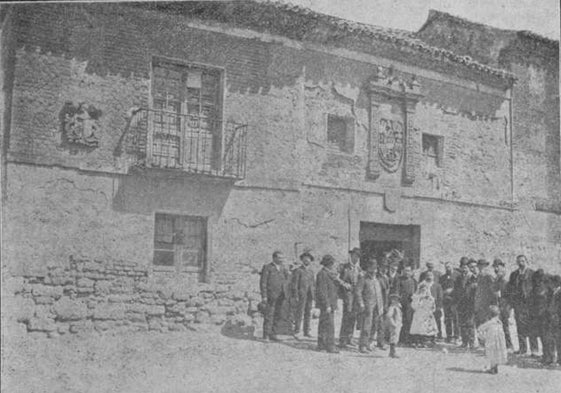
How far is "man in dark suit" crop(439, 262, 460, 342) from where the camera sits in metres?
6.41

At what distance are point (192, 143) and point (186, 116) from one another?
9.3 inches

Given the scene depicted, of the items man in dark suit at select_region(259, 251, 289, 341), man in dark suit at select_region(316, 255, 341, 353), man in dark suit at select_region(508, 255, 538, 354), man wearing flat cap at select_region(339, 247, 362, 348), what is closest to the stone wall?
man in dark suit at select_region(259, 251, 289, 341)

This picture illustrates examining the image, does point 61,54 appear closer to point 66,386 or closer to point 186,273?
point 186,273

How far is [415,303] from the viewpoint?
6.35m

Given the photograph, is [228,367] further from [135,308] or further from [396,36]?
[396,36]

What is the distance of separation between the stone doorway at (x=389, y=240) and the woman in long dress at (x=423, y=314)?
0.95 feet

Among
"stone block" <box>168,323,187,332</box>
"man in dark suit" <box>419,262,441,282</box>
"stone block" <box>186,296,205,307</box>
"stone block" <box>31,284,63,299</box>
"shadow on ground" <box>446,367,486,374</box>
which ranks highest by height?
"man in dark suit" <box>419,262,441,282</box>

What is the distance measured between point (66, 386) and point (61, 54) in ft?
8.36

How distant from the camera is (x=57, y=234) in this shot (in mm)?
4945

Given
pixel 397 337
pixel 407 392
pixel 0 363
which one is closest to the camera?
pixel 0 363

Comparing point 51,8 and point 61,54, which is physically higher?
point 51,8

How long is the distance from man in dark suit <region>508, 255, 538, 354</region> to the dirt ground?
19 cm

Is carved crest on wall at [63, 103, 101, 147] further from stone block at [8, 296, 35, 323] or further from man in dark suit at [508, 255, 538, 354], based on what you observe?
man in dark suit at [508, 255, 538, 354]

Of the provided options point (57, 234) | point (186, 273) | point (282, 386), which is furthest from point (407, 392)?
point (57, 234)
